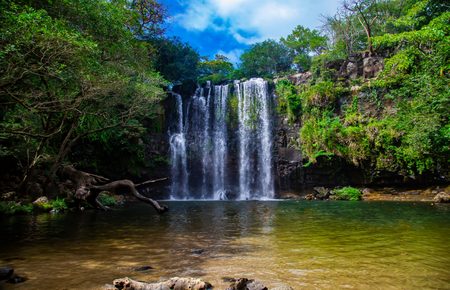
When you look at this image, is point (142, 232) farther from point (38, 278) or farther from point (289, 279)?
point (289, 279)

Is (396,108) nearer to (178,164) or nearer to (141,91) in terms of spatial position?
(178,164)

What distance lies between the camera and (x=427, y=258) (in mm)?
4859

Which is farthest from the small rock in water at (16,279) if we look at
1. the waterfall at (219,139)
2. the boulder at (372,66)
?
the boulder at (372,66)

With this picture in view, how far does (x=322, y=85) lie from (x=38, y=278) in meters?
24.9

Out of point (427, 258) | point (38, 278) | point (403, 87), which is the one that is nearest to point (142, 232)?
point (38, 278)

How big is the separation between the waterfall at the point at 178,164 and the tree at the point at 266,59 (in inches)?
710

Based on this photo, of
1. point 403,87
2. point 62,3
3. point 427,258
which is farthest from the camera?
point 403,87

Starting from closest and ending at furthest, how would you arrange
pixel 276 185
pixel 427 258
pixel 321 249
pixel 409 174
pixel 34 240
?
pixel 427 258 < pixel 321 249 < pixel 34 240 < pixel 409 174 < pixel 276 185

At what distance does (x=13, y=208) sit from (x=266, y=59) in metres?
36.3

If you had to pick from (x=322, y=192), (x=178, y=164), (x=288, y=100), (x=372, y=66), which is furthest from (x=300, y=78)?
(x=178, y=164)

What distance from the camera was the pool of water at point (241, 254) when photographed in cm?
402

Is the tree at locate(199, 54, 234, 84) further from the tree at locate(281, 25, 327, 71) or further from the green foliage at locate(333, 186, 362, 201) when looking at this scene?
the green foliage at locate(333, 186, 362, 201)

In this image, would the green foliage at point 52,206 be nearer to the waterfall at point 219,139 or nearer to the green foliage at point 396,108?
the waterfall at point 219,139

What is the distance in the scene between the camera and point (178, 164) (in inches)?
1029
